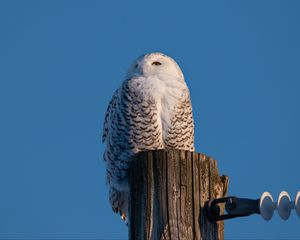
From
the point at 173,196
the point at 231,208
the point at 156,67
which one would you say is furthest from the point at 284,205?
the point at 156,67

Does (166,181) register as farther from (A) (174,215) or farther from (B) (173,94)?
(B) (173,94)

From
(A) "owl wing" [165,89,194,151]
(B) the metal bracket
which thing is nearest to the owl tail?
(A) "owl wing" [165,89,194,151]

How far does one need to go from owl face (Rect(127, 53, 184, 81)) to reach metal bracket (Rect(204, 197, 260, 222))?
1.98m

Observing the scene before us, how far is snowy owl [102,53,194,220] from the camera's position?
4.25 metres

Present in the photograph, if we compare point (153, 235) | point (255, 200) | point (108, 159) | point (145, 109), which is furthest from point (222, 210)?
point (108, 159)

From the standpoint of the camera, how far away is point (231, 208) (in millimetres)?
2570

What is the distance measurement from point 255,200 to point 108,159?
213 cm

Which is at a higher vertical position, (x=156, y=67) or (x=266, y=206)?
(x=156, y=67)

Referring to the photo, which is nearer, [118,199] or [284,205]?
[284,205]

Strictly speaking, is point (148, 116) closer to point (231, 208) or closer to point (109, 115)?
point (109, 115)

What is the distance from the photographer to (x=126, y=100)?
430 cm

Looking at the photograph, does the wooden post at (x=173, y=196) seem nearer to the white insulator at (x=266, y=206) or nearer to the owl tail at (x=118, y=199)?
the white insulator at (x=266, y=206)

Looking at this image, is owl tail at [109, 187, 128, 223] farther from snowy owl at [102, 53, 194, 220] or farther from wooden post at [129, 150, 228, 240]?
wooden post at [129, 150, 228, 240]

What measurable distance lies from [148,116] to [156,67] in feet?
1.53
